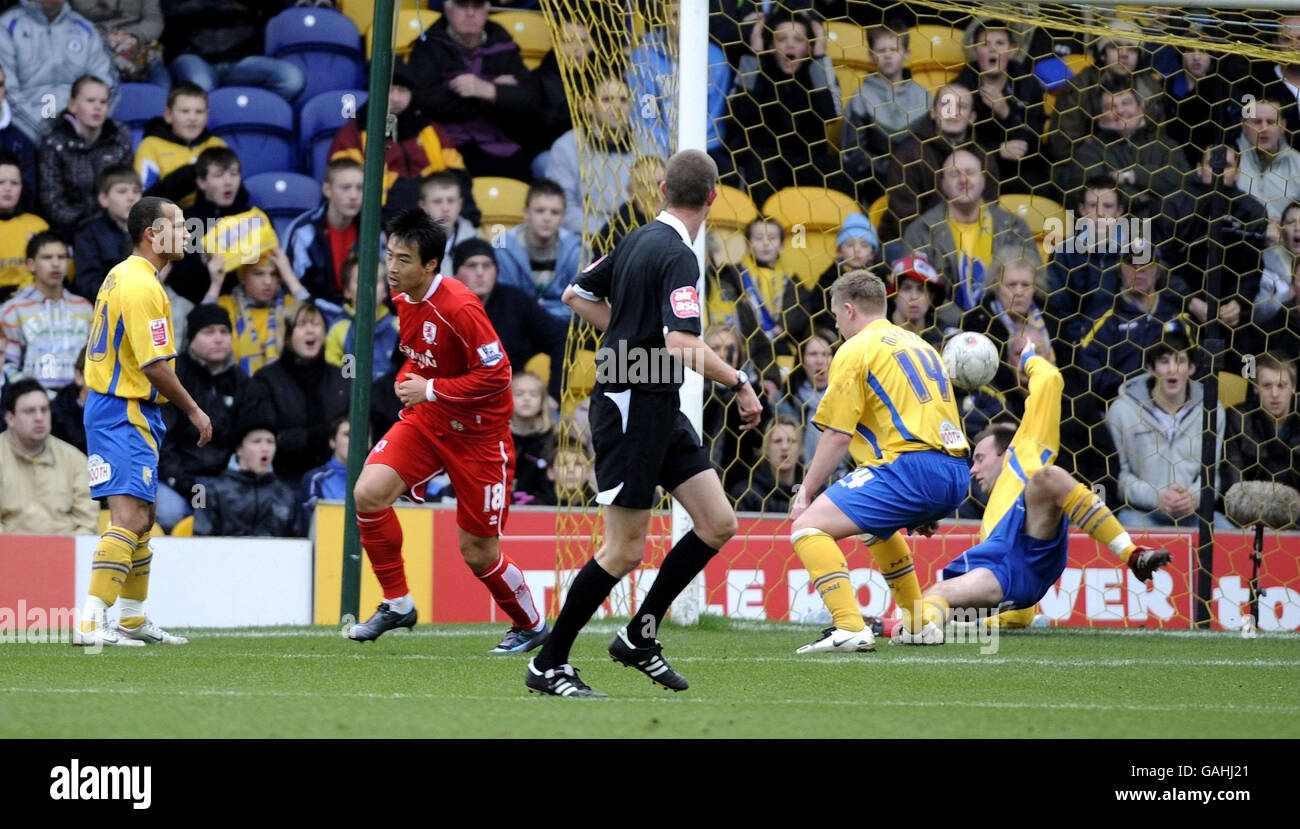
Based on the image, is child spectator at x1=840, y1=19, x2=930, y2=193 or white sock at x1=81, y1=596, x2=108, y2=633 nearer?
white sock at x1=81, y1=596, x2=108, y2=633

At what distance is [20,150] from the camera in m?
10.1

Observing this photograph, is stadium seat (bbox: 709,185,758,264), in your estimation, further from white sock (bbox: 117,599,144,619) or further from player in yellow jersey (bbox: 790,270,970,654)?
white sock (bbox: 117,599,144,619)

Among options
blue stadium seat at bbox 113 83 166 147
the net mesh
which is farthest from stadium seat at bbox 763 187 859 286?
blue stadium seat at bbox 113 83 166 147

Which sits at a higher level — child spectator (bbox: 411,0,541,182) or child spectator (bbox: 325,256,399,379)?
child spectator (bbox: 411,0,541,182)

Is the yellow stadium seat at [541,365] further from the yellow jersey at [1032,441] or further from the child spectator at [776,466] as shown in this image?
the yellow jersey at [1032,441]

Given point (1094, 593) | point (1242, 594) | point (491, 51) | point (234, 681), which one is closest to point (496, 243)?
point (491, 51)

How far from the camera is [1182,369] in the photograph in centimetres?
998

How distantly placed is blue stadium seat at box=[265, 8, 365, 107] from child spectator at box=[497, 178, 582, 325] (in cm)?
153

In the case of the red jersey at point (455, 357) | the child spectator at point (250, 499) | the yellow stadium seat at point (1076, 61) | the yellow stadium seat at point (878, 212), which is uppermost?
the yellow stadium seat at point (1076, 61)

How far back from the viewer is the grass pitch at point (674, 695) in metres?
4.01

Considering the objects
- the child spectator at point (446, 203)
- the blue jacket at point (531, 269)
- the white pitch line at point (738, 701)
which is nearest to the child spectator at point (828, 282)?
the blue jacket at point (531, 269)

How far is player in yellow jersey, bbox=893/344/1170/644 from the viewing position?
766 centimetres

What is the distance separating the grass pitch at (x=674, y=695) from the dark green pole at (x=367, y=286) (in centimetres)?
49

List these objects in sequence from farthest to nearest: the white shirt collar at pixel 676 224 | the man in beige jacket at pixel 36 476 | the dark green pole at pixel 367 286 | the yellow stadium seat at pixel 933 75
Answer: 1. the yellow stadium seat at pixel 933 75
2. the man in beige jacket at pixel 36 476
3. the dark green pole at pixel 367 286
4. the white shirt collar at pixel 676 224
